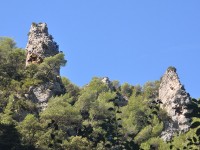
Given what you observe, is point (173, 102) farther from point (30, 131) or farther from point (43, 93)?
point (30, 131)

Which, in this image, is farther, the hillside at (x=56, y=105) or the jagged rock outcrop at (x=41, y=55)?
the jagged rock outcrop at (x=41, y=55)

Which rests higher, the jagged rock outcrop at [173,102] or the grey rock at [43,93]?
the jagged rock outcrop at [173,102]

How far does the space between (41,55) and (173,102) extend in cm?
2964

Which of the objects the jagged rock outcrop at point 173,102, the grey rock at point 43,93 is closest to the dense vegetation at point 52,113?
the grey rock at point 43,93

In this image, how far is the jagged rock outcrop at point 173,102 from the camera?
78.5 metres

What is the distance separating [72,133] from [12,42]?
42103 mm

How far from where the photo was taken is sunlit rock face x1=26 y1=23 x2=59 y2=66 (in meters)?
86.8

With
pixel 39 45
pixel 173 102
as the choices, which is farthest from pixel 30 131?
pixel 173 102

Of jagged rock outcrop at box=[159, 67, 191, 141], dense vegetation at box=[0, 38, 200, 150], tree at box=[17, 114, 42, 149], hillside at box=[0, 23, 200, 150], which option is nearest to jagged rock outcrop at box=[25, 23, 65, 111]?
hillside at box=[0, 23, 200, 150]

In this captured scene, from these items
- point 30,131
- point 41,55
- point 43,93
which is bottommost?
point 30,131

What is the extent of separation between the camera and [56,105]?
217ft

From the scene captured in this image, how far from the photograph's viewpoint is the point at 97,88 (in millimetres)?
94375

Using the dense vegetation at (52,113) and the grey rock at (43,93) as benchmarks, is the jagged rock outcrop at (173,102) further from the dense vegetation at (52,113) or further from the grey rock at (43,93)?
the grey rock at (43,93)

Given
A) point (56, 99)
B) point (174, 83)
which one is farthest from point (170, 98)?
point (56, 99)
